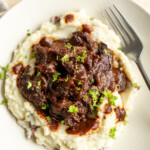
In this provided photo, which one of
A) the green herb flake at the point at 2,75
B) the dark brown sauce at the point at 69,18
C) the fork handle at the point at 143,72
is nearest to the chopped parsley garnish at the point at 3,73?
the green herb flake at the point at 2,75

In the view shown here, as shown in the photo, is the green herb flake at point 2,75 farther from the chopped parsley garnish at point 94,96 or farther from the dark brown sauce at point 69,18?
the chopped parsley garnish at point 94,96

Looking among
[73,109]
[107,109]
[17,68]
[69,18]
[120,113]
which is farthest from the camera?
[69,18]

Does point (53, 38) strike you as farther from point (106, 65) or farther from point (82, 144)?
point (82, 144)

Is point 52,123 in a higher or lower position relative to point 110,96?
higher

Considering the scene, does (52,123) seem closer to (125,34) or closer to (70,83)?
(70,83)

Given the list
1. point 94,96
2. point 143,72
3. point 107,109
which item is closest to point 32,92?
point 94,96

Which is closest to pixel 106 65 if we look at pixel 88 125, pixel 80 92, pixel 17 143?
pixel 80 92

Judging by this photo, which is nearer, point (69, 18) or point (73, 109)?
point (73, 109)
